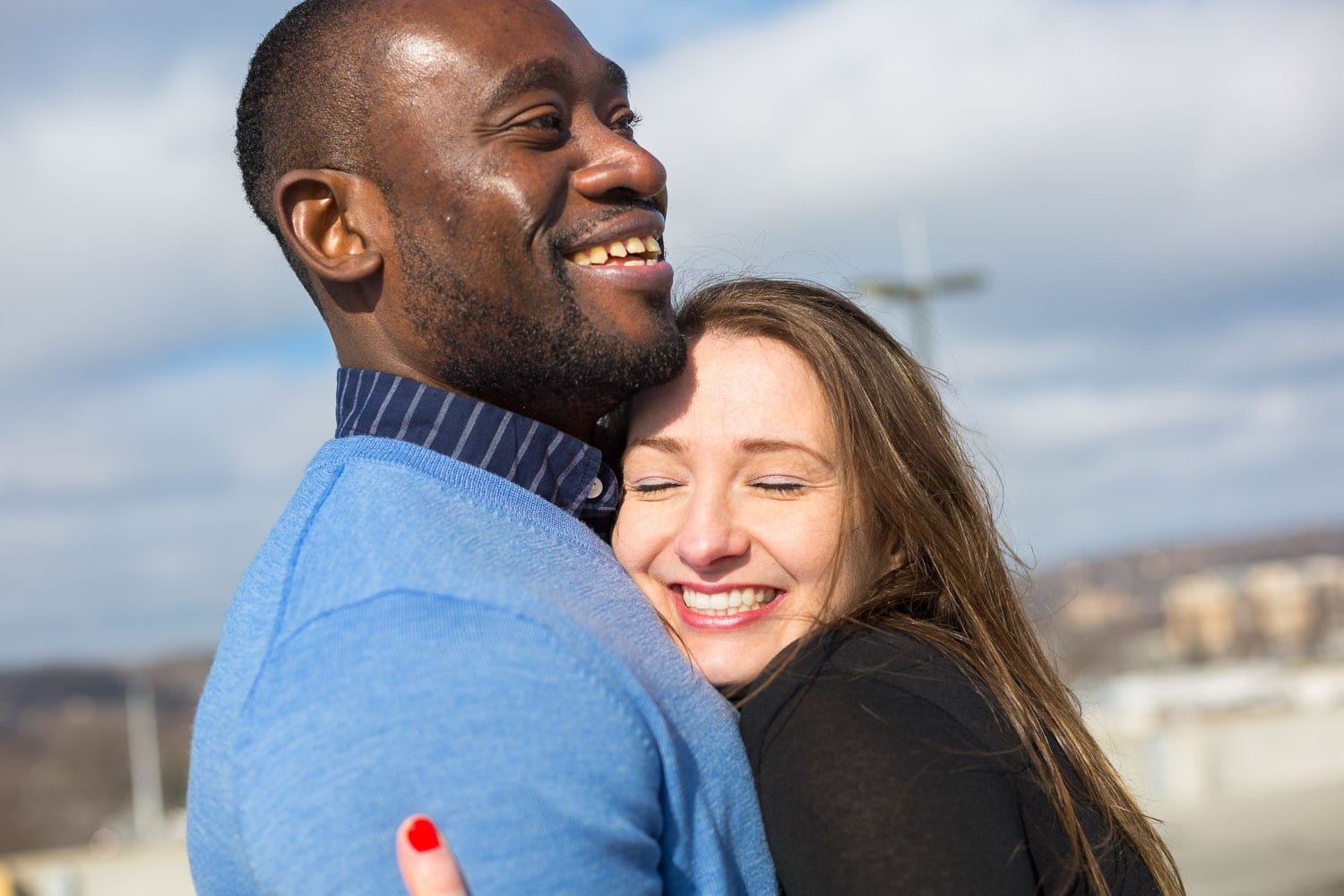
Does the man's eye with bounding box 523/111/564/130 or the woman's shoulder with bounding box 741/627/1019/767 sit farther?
the man's eye with bounding box 523/111/564/130

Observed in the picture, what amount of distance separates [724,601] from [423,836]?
0.96 m

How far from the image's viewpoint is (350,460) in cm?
231

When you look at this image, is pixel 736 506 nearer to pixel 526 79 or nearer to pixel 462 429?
pixel 462 429

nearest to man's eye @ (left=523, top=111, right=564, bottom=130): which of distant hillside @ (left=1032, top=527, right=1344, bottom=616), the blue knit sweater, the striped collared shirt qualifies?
the striped collared shirt

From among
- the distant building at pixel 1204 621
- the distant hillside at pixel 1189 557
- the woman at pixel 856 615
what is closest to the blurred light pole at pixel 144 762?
the woman at pixel 856 615

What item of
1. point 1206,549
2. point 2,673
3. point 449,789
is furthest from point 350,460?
point 1206,549

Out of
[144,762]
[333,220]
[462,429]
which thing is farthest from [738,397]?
[144,762]

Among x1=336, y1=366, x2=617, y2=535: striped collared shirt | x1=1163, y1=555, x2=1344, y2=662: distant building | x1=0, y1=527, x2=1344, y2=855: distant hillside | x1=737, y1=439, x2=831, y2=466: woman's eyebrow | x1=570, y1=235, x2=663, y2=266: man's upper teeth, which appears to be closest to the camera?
x1=336, y1=366, x2=617, y2=535: striped collared shirt

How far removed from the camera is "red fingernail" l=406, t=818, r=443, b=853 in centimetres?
173

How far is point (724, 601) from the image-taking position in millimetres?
2594

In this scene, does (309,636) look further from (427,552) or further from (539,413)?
(539,413)

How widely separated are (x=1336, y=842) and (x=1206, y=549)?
182972mm

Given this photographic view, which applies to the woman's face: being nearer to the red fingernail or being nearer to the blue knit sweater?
the blue knit sweater

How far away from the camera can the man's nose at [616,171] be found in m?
2.57
